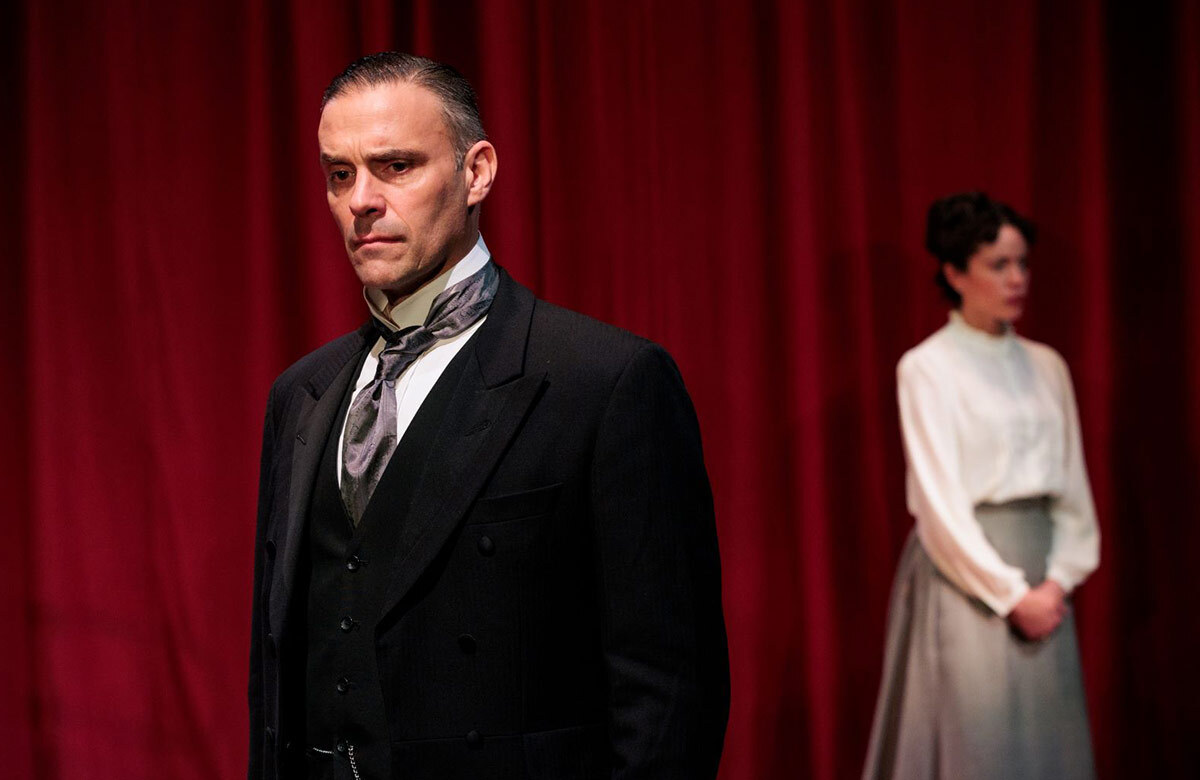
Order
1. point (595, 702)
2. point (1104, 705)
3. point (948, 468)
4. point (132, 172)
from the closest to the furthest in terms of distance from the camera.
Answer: point (595, 702) → point (948, 468) → point (1104, 705) → point (132, 172)

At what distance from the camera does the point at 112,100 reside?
317 cm

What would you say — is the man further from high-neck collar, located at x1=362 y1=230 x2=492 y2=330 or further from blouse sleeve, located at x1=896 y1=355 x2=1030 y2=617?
blouse sleeve, located at x1=896 y1=355 x2=1030 y2=617

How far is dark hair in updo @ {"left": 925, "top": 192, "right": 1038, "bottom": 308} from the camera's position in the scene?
2568mm

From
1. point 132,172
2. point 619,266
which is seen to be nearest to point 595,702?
point 619,266

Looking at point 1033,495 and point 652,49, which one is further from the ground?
point 652,49

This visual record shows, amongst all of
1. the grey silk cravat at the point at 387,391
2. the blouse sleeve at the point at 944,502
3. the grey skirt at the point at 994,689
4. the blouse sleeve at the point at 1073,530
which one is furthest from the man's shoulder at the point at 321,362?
the blouse sleeve at the point at 1073,530

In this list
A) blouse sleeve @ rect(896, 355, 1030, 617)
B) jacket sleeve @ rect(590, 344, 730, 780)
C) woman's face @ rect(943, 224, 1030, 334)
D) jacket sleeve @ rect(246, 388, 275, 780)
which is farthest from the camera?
woman's face @ rect(943, 224, 1030, 334)

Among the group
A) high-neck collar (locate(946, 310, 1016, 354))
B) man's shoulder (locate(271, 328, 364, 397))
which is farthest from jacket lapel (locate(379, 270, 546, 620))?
high-neck collar (locate(946, 310, 1016, 354))

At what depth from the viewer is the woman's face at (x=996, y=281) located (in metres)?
2.54

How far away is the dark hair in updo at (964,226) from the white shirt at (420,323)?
1.54 m

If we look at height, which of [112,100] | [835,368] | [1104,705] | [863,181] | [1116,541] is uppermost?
[112,100]

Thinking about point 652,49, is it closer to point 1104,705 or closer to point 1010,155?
point 1010,155

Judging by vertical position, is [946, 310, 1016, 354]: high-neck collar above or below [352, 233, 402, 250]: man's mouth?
below

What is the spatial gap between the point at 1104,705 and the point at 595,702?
2.19 m
